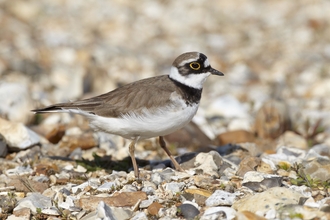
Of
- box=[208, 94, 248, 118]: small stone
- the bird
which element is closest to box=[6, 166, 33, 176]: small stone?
the bird

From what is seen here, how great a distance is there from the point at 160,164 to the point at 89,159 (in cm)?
98

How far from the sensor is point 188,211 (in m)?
4.66

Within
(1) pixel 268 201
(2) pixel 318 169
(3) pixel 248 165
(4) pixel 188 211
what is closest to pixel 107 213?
(4) pixel 188 211

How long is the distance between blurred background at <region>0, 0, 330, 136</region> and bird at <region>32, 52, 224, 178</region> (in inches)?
87.4

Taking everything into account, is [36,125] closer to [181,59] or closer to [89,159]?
[89,159]

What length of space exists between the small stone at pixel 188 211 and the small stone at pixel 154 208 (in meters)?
0.22

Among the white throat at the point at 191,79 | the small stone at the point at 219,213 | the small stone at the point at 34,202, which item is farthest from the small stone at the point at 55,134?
the small stone at the point at 219,213

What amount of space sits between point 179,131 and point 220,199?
10.9 ft

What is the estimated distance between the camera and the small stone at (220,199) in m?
4.79

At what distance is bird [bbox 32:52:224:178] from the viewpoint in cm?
579

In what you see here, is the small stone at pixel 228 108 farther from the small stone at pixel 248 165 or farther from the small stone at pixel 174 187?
the small stone at pixel 174 187

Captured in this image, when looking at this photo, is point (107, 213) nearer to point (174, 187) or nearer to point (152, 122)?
point (174, 187)

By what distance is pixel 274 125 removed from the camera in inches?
336

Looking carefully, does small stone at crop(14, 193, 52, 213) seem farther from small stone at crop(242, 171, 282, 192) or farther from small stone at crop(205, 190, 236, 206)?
small stone at crop(242, 171, 282, 192)
